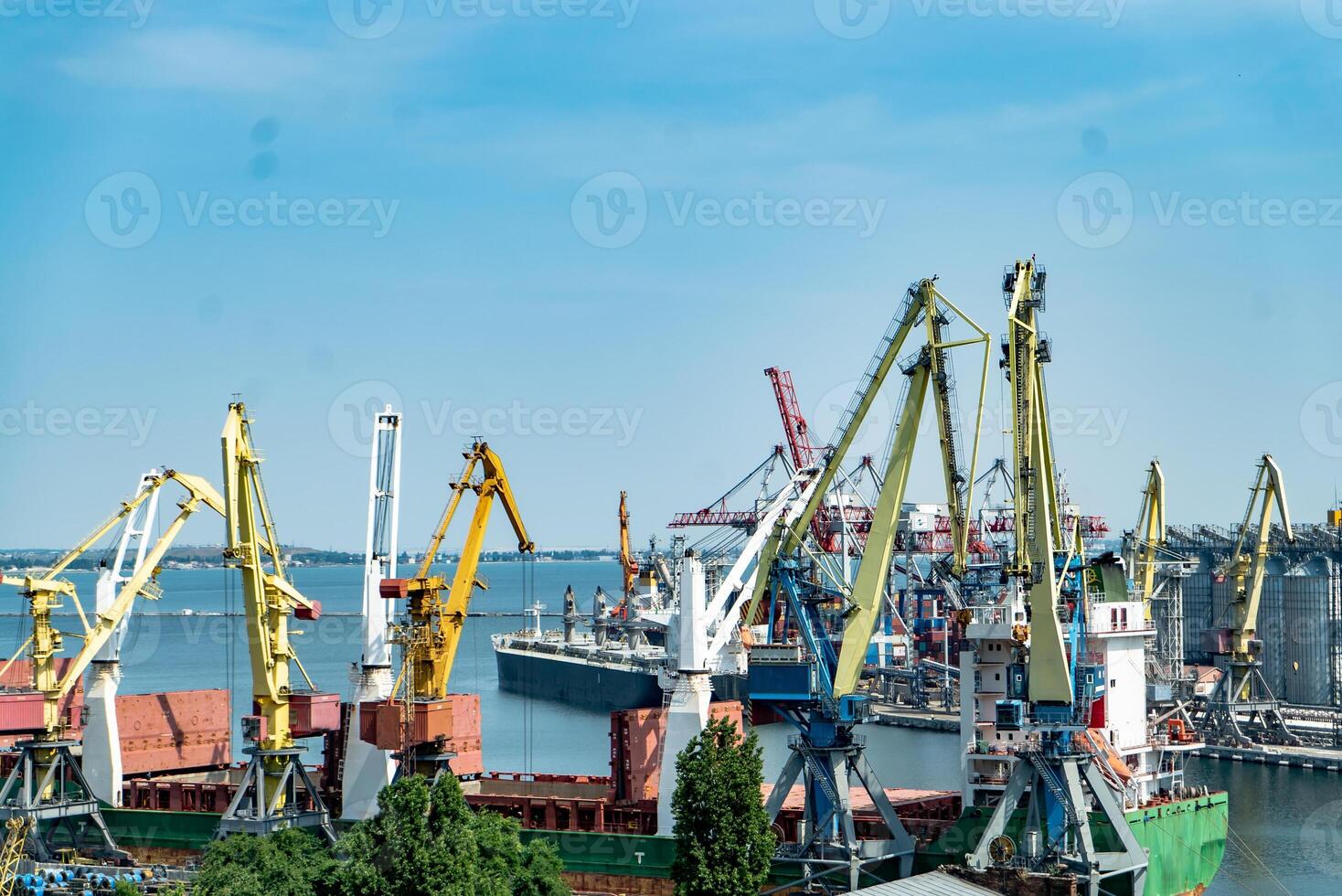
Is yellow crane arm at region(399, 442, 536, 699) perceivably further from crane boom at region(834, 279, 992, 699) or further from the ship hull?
the ship hull

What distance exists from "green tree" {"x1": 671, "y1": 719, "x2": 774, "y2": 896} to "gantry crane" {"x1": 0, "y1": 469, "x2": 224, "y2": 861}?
16726 mm

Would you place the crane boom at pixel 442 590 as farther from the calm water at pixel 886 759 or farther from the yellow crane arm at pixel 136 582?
the calm water at pixel 886 759

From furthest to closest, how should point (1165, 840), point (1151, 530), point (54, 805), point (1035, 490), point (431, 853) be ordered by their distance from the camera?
1. point (1151, 530)
2. point (54, 805)
3. point (1165, 840)
4. point (1035, 490)
5. point (431, 853)

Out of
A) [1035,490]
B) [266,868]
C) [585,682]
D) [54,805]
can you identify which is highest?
[1035,490]

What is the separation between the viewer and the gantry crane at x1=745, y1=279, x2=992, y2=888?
121ft

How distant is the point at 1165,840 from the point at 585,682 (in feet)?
220

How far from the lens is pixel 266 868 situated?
→ 34031mm

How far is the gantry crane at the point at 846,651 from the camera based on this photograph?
37.0 meters

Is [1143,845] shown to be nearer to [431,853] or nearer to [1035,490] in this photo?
[1035,490]

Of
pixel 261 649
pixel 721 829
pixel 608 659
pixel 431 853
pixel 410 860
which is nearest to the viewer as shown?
pixel 431 853

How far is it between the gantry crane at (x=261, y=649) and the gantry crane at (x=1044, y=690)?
54.7 feet

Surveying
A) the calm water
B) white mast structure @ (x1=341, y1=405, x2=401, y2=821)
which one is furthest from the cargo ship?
white mast structure @ (x1=341, y1=405, x2=401, y2=821)

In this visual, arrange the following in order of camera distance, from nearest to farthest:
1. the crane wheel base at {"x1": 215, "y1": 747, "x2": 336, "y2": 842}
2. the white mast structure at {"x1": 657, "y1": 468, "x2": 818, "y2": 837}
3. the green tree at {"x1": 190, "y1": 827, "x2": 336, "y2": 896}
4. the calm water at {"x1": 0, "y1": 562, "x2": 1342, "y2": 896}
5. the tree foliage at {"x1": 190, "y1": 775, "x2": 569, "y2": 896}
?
the tree foliage at {"x1": 190, "y1": 775, "x2": 569, "y2": 896} → the green tree at {"x1": 190, "y1": 827, "x2": 336, "y2": 896} → the white mast structure at {"x1": 657, "y1": 468, "x2": 818, "y2": 837} → the crane wheel base at {"x1": 215, "y1": 747, "x2": 336, "y2": 842} → the calm water at {"x1": 0, "y1": 562, "x2": 1342, "y2": 896}

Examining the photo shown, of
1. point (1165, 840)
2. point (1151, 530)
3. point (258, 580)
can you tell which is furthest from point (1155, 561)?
point (258, 580)
